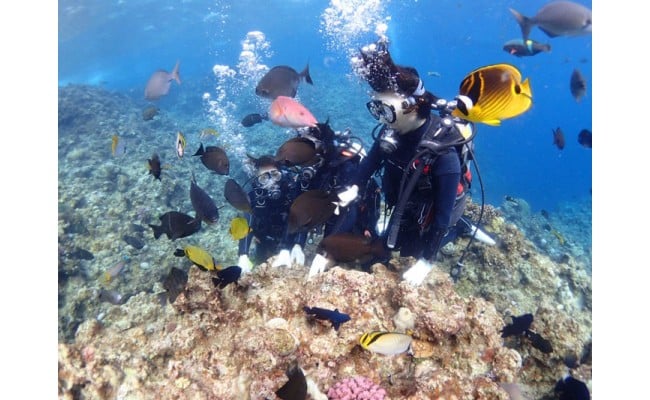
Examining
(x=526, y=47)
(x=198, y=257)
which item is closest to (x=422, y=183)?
(x=198, y=257)

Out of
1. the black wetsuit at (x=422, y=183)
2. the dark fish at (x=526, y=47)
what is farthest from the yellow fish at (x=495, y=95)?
the dark fish at (x=526, y=47)

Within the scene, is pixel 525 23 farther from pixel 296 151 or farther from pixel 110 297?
pixel 110 297

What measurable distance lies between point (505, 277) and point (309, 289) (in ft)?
12.4

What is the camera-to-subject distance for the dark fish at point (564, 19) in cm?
510

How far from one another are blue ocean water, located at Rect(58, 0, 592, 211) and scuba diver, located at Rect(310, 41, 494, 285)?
1063 cm

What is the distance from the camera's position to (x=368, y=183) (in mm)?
4637

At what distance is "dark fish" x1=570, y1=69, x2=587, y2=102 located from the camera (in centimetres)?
608

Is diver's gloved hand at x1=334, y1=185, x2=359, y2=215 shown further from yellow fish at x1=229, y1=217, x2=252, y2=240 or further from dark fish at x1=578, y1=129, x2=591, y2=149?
dark fish at x1=578, y1=129, x2=591, y2=149

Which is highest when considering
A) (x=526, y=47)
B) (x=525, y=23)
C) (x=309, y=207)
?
(x=525, y=23)

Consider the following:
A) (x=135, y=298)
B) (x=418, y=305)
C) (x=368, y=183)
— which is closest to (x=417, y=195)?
(x=368, y=183)

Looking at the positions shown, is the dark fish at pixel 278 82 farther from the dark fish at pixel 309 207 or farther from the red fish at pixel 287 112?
the dark fish at pixel 309 207

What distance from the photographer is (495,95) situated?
2.08 metres

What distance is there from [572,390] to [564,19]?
5.21 m

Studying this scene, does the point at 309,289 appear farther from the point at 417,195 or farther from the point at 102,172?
the point at 102,172
